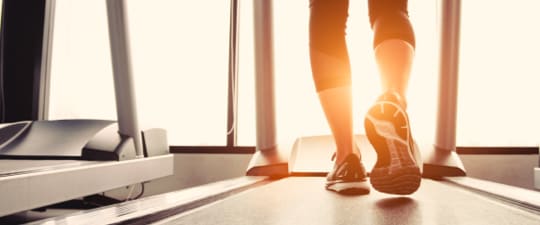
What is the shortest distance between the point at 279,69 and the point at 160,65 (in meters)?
0.75

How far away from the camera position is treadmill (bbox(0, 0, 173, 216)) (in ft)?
3.95

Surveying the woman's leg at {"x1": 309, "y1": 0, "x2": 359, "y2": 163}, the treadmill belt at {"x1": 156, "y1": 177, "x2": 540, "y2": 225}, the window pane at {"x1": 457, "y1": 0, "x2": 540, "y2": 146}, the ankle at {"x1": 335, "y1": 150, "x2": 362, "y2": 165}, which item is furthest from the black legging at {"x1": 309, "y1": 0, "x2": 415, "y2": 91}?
the window pane at {"x1": 457, "y1": 0, "x2": 540, "y2": 146}

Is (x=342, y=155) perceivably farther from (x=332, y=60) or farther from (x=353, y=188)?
(x=332, y=60)

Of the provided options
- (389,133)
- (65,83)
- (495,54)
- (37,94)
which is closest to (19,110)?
(37,94)

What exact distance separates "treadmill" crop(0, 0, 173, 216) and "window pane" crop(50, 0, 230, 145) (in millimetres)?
492

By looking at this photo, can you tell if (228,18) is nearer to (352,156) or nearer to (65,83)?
(65,83)

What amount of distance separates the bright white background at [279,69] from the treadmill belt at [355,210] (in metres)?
1.14

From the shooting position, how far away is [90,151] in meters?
1.60

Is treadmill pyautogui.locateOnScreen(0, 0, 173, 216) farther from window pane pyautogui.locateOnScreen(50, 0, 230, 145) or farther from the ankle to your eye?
the ankle

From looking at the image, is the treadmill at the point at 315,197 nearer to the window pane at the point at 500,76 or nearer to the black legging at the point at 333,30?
the black legging at the point at 333,30

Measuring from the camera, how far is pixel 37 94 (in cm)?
257

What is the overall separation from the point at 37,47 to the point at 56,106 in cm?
38

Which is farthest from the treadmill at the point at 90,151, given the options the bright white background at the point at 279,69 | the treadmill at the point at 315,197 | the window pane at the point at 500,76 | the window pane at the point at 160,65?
the window pane at the point at 500,76

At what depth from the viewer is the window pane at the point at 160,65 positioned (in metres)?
2.51
